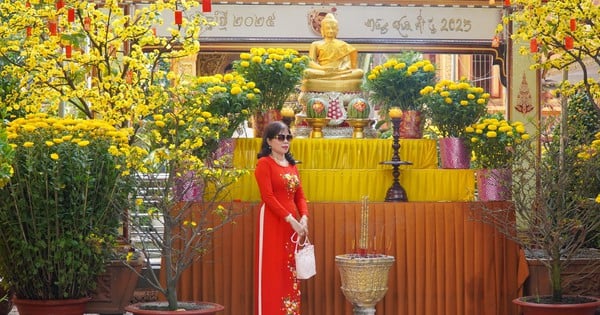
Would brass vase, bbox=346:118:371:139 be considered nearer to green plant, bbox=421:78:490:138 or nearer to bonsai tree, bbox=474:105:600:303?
green plant, bbox=421:78:490:138

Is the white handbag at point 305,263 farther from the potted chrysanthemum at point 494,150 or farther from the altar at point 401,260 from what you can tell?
the potted chrysanthemum at point 494,150

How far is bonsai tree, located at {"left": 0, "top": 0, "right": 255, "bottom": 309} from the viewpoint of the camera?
724 cm

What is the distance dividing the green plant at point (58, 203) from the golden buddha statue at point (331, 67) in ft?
7.22

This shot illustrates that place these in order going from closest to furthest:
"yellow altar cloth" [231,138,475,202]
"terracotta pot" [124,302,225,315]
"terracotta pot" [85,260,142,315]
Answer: "terracotta pot" [124,302,225,315]
"terracotta pot" [85,260,142,315]
"yellow altar cloth" [231,138,475,202]

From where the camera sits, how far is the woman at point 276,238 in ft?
22.7

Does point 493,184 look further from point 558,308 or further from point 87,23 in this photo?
point 87,23

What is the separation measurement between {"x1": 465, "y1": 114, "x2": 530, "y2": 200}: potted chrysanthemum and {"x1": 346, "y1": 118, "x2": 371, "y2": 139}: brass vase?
86 cm

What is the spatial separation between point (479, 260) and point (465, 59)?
1334 centimetres

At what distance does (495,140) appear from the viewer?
786cm

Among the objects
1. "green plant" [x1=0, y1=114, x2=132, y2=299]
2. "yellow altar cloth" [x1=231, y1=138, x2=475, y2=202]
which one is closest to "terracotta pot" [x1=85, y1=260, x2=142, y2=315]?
"green plant" [x1=0, y1=114, x2=132, y2=299]

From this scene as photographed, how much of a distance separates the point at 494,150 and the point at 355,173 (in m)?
1.01

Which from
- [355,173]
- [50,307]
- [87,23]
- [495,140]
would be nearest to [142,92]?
[87,23]

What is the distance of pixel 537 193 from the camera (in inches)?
290

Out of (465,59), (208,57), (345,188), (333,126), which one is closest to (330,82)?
(333,126)
